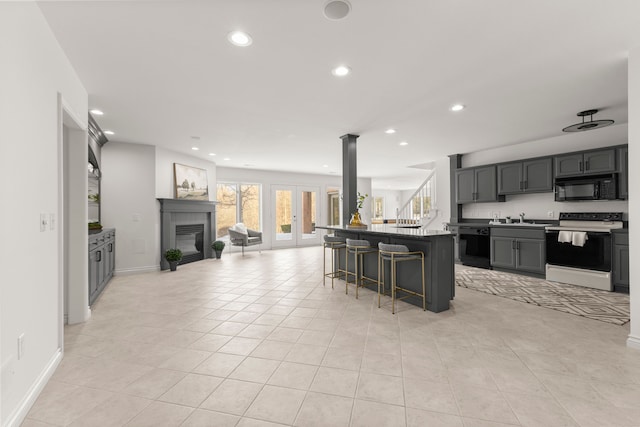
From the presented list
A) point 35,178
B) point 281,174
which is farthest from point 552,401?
point 281,174

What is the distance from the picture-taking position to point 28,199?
6.05ft

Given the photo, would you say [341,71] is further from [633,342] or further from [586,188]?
[586,188]

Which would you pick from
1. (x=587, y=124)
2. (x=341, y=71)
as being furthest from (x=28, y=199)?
(x=587, y=124)

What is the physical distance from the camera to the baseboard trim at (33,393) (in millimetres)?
1631

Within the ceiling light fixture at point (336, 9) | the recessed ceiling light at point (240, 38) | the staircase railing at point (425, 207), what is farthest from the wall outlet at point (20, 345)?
the staircase railing at point (425, 207)

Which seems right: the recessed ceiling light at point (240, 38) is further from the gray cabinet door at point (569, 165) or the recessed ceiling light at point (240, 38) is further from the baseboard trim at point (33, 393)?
the gray cabinet door at point (569, 165)

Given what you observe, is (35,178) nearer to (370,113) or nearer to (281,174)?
(370,113)

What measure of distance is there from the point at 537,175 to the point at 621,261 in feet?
6.01

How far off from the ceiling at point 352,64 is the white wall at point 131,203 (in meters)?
1.00

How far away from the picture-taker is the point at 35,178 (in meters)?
1.94

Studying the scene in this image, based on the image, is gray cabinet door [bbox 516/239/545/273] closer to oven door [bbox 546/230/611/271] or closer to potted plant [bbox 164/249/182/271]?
oven door [bbox 546/230/611/271]

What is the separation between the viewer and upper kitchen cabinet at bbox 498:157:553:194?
5199mm

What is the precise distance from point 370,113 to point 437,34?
1.83 meters

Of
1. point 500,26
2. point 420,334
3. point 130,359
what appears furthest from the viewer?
point 420,334
